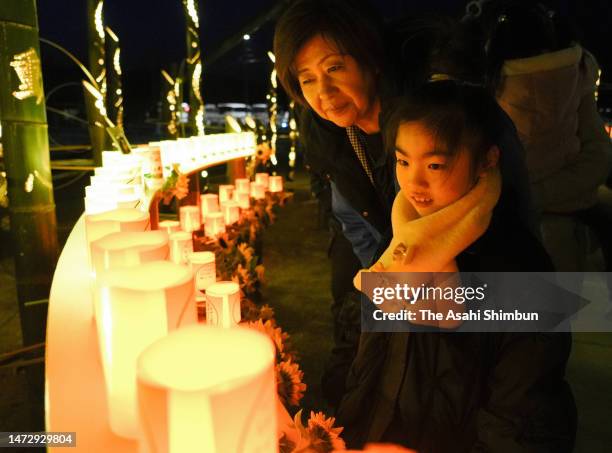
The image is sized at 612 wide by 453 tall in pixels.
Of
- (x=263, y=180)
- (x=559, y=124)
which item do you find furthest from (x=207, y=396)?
(x=263, y=180)

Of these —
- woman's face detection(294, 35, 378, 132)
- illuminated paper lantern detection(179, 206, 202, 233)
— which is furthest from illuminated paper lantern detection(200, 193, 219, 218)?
woman's face detection(294, 35, 378, 132)

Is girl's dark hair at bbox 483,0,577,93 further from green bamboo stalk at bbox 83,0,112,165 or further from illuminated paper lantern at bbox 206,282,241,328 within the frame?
green bamboo stalk at bbox 83,0,112,165

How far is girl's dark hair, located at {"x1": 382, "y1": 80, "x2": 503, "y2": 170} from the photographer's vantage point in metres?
1.44

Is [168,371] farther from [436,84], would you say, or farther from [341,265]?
[341,265]

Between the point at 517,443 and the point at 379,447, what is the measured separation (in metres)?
0.84

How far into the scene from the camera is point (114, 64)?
5.97 meters

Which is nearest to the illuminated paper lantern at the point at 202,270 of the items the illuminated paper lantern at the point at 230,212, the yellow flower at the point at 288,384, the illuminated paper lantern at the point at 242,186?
the yellow flower at the point at 288,384

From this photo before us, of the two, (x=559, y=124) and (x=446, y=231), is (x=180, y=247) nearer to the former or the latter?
(x=446, y=231)

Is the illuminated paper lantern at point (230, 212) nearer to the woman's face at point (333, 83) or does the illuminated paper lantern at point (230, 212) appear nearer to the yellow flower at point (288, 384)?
the woman's face at point (333, 83)

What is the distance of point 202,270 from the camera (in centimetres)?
244

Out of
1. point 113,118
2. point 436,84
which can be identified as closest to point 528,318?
point 436,84

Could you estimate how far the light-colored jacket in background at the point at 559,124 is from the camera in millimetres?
2404

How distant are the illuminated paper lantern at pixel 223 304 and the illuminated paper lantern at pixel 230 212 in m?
2.47

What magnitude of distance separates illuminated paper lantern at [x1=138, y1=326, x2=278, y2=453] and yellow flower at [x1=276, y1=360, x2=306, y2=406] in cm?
69
